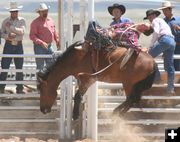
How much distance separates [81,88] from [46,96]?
1.75 ft

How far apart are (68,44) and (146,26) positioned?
1194mm

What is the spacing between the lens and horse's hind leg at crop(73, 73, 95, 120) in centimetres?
756

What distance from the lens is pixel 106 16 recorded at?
73.7 feet

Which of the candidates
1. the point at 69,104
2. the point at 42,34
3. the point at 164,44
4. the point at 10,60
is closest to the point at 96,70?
the point at 69,104

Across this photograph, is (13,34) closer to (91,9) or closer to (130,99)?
(91,9)

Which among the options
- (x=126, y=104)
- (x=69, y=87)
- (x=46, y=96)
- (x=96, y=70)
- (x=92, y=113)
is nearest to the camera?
(x=96, y=70)

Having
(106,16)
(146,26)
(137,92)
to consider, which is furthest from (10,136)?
(106,16)

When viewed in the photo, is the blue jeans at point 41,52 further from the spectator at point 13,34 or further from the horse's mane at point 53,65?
the horse's mane at point 53,65

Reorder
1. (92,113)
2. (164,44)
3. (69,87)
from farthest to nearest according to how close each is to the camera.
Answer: (69,87), (92,113), (164,44)

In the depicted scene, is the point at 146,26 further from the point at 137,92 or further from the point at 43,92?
the point at 43,92

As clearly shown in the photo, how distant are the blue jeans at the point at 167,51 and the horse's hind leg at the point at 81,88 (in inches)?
42.9

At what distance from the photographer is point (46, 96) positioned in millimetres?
7797

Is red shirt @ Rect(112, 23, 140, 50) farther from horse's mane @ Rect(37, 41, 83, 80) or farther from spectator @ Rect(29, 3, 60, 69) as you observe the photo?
spectator @ Rect(29, 3, 60, 69)

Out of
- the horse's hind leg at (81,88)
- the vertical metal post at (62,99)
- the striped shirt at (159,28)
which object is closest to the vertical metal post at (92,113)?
the horse's hind leg at (81,88)
